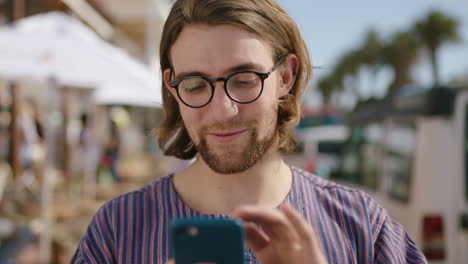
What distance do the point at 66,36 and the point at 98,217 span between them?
10.6ft

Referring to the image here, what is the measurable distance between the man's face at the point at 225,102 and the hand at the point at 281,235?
315 millimetres

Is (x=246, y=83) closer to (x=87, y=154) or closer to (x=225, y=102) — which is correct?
(x=225, y=102)

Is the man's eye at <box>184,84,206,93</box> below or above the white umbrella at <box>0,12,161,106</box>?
below

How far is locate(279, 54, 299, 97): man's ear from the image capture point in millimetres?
1440

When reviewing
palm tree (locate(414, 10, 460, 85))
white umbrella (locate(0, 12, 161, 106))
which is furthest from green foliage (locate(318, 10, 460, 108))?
white umbrella (locate(0, 12, 161, 106))

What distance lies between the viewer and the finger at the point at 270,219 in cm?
93

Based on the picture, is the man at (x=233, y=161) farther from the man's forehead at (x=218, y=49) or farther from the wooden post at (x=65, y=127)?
the wooden post at (x=65, y=127)

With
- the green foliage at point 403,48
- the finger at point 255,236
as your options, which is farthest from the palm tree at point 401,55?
the finger at point 255,236

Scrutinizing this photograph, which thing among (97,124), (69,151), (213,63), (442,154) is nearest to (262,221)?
(213,63)

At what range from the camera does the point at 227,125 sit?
4.07 feet

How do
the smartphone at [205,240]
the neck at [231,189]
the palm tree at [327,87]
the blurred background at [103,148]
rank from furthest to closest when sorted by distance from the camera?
the palm tree at [327,87], the blurred background at [103,148], the neck at [231,189], the smartphone at [205,240]

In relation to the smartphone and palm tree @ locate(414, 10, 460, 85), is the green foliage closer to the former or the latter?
palm tree @ locate(414, 10, 460, 85)

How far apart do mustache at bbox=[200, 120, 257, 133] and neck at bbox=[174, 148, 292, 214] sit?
0.55 feet

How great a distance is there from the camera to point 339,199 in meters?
1.40
